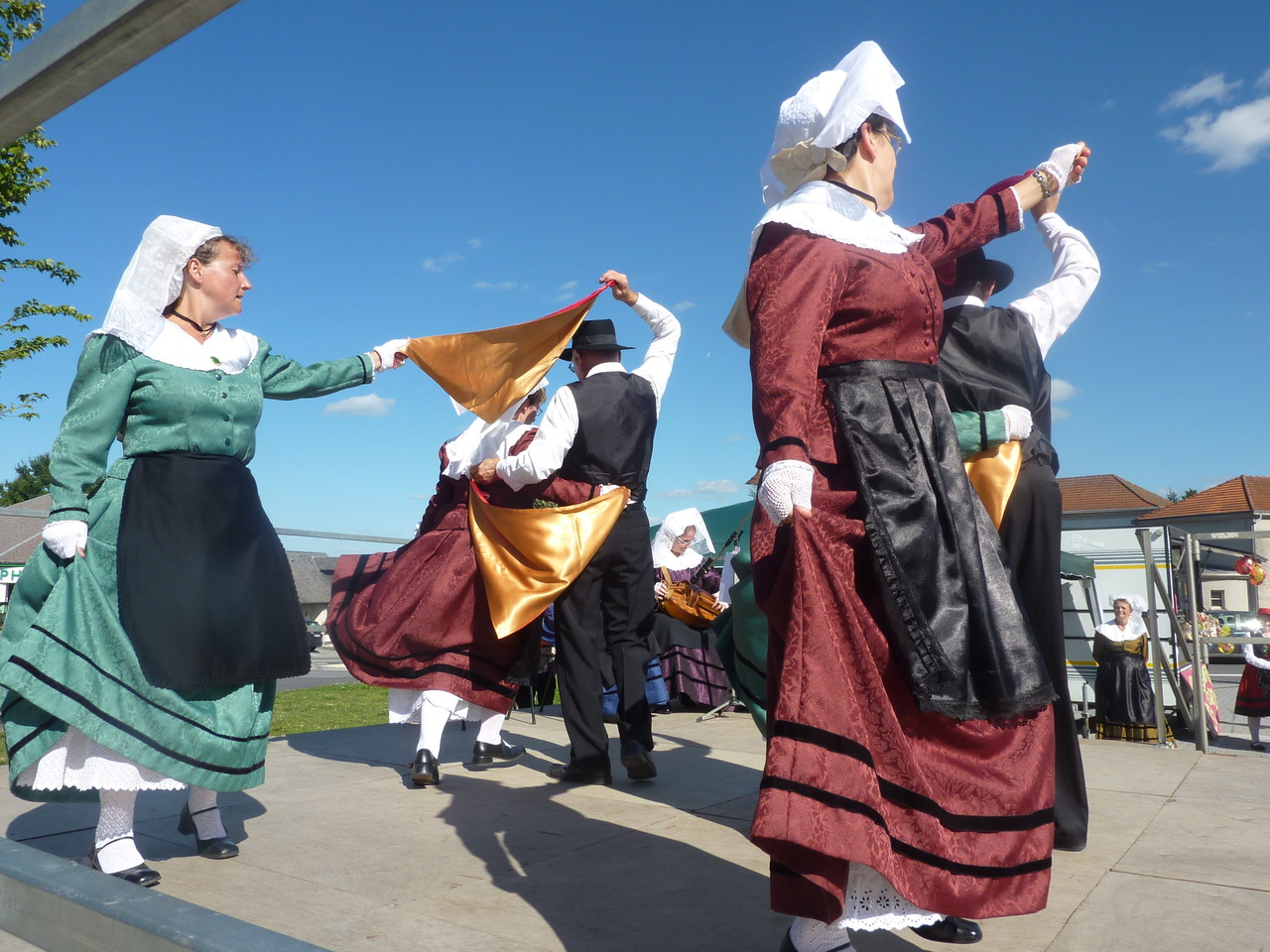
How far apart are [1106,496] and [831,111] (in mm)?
55602

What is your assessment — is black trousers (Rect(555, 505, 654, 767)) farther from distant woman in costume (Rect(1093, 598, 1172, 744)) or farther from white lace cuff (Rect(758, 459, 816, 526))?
distant woman in costume (Rect(1093, 598, 1172, 744))

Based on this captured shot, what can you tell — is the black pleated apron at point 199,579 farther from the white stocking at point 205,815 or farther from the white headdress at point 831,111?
the white headdress at point 831,111

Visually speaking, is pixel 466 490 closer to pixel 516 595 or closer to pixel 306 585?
pixel 516 595

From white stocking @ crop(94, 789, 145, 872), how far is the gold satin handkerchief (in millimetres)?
2338

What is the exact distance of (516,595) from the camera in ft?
12.7

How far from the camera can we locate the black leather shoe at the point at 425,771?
3.72m

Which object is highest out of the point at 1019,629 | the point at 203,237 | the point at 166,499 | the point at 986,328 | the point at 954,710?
the point at 203,237

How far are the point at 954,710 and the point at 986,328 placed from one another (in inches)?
53.6

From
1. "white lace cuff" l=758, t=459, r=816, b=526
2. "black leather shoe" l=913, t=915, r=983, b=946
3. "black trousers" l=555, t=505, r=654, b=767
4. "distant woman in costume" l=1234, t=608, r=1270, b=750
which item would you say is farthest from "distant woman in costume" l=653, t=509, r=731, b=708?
"distant woman in costume" l=1234, t=608, r=1270, b=750

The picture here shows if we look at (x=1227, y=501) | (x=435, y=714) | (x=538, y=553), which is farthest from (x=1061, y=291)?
(x=1227, y=501)

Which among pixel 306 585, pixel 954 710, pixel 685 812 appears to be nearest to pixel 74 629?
pixel 685 812

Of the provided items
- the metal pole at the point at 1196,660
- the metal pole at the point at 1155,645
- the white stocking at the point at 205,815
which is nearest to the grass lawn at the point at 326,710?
the white stocking at the point at 205,815

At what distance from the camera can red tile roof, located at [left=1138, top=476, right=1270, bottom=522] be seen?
1783 inches

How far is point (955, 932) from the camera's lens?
2.03m
